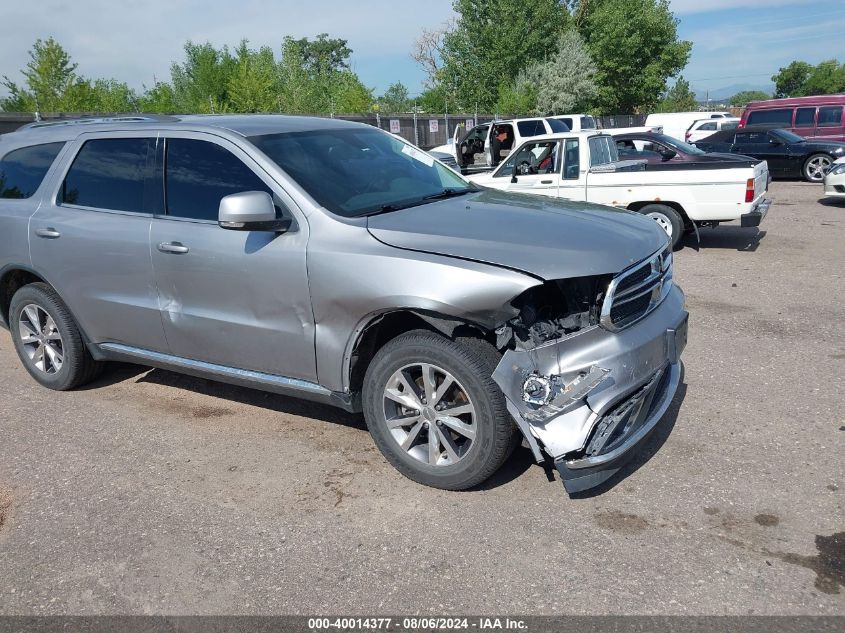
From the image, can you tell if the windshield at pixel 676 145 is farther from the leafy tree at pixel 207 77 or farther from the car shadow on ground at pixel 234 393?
the leafy tree at pixel 207 77

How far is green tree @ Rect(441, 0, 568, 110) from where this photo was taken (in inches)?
A: 1966

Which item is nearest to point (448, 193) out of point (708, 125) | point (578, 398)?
point (578, 398)

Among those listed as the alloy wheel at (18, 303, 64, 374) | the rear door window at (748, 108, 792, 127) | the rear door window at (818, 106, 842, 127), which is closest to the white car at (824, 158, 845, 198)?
the rear door window at (818, 106, 842, 127)

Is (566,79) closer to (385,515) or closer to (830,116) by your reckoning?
(830,116)

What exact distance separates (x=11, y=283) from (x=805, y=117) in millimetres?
21128

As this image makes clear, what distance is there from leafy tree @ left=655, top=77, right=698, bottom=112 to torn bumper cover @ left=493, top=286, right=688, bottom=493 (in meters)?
61.1

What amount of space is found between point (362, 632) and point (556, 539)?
39.5 inches

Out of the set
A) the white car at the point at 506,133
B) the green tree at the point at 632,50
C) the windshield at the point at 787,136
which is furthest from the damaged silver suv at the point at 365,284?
the green tree at the point at 632,50

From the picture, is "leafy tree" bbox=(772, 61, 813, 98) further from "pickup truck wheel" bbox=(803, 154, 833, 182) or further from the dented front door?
the dented front door

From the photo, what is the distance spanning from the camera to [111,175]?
4641mm

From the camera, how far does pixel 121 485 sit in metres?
3.89

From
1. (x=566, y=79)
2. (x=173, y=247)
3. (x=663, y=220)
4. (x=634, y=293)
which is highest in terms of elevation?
(x=566, y=79)

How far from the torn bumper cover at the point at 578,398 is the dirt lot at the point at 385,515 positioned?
35 cm

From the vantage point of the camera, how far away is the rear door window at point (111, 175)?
14.6 ft
